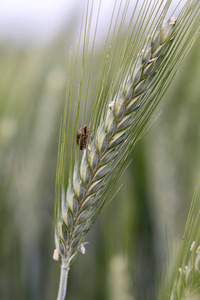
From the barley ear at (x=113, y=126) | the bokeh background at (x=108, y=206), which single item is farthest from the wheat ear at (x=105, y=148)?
the bokeh background at (x=108, y=206)

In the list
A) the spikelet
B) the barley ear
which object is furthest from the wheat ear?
the spikelet

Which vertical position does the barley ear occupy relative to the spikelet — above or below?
above

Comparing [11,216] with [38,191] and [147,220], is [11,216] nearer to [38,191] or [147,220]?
[38,191]

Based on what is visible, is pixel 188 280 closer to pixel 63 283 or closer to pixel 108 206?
pixel 63 283

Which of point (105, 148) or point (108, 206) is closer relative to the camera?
point (105, 148)

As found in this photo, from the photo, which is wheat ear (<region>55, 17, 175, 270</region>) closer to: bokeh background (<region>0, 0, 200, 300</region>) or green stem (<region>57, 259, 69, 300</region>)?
green stem (<region>57, 259, 69, 300</region>)

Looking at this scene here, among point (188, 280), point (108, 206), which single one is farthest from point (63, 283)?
point (108, 206)
